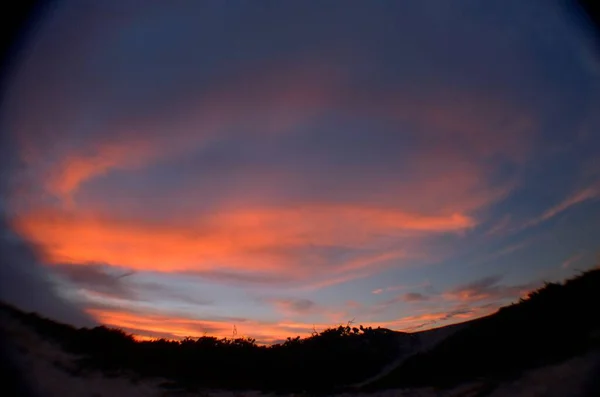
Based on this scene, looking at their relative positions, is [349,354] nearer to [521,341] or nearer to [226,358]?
[226,358]

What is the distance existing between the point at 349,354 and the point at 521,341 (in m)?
6.76

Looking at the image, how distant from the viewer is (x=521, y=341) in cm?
934

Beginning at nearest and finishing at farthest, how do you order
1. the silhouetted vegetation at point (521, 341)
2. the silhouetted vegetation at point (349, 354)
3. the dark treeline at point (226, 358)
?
the silhouetted vegetation at point (521, 341)
the silhouetted vegetation at point (349, 354)
the dark treeline at point (226, 358)

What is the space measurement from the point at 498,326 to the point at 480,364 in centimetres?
249

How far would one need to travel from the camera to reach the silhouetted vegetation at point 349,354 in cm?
879

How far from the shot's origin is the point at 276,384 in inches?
411

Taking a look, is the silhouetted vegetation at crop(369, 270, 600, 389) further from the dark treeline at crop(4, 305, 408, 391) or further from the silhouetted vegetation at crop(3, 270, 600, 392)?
the dark treeline at crop(4, 305, 408, 391)

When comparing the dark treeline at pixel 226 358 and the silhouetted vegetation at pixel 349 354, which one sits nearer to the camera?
the silhouetted vegetation at pixel 349 354

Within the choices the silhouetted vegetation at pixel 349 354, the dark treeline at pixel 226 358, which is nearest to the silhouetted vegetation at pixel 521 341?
the silhouetted vegetation at pixel 349 354

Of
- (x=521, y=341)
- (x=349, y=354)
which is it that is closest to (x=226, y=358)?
(x=349, y=354)

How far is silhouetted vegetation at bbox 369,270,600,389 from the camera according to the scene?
27.2ft

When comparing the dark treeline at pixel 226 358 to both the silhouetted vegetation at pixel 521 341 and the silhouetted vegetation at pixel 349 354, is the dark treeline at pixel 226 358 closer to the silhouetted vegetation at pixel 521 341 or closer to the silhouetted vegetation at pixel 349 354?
the silhouetted vegetation at pixel 349 354

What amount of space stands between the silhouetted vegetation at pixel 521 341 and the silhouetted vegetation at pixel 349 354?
0.02m

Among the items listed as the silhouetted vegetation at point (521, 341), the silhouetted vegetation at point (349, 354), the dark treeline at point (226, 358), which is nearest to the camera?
the silhouetted vegetation at point (521, 341)
